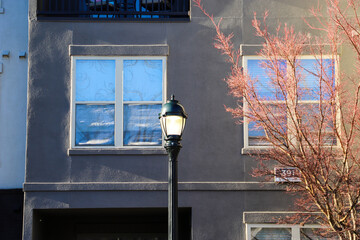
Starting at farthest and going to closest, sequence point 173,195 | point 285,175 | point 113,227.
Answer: point 113,227
point 285,175
point 173,195

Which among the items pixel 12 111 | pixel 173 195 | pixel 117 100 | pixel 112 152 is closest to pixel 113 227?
pixel 112 152

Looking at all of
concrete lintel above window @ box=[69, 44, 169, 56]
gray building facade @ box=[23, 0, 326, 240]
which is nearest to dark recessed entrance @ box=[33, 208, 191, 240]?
gray building facade @ box=[23, 0, 326, 240]

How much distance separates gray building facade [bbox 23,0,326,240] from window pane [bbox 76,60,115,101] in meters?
0.02

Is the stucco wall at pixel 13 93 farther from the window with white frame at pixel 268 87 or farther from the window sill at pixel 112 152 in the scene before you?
the window with white frame at pixel 268 87

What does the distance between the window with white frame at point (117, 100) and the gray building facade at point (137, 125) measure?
19 millimetres

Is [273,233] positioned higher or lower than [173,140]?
lower

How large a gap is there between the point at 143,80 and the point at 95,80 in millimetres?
899

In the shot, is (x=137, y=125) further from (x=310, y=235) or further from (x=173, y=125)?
(x=310, y=235)

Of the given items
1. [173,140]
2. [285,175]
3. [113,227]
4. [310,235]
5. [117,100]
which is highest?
[117,100]

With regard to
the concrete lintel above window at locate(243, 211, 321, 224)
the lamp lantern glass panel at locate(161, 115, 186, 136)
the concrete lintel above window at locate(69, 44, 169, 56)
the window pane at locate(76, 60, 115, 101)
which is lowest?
the concrete lintel above window at locate(243, 211, 321, 224)

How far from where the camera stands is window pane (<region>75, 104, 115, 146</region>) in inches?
428

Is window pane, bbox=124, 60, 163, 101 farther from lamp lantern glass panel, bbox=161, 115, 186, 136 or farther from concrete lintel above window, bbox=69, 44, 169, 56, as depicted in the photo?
lamp lantern glass panel, bbox=161, 115, 186, 136

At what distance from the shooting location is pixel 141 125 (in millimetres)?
10961

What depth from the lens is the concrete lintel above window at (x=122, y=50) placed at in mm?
11031
